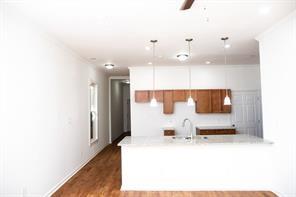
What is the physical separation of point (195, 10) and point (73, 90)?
3.22 m

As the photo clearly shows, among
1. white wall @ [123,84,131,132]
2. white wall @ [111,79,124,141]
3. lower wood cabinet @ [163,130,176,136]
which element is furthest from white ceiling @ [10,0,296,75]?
white wall @ [123,84,131,132]

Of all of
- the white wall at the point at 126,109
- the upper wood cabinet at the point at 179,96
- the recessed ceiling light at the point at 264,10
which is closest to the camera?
the recessed ceiling light at the point at 264,10

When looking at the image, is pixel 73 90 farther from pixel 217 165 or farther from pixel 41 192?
pixel 217 165

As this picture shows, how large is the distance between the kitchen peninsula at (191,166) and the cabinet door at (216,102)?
278 centimetres

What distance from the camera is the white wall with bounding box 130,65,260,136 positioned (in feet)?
22.7

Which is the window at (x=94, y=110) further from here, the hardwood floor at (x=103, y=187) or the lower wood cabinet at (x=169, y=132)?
the lower wood cabinet at (x=169, y=132)

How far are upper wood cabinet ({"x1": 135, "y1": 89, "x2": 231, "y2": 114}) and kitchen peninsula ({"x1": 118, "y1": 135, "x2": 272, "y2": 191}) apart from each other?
111 inches

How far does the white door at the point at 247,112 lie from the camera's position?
6840mm

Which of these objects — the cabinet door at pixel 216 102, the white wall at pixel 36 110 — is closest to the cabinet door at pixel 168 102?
the cabinet door at pixel 216 102

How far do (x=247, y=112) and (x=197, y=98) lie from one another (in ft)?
5.39

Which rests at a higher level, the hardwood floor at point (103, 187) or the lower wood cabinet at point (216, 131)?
the lower wood cabinet at point (216, 131)

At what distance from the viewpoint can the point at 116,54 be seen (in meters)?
5.24

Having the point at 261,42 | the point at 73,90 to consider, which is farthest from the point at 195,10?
the point at 73,90

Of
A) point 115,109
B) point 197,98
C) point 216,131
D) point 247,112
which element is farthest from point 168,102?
point 115,109
